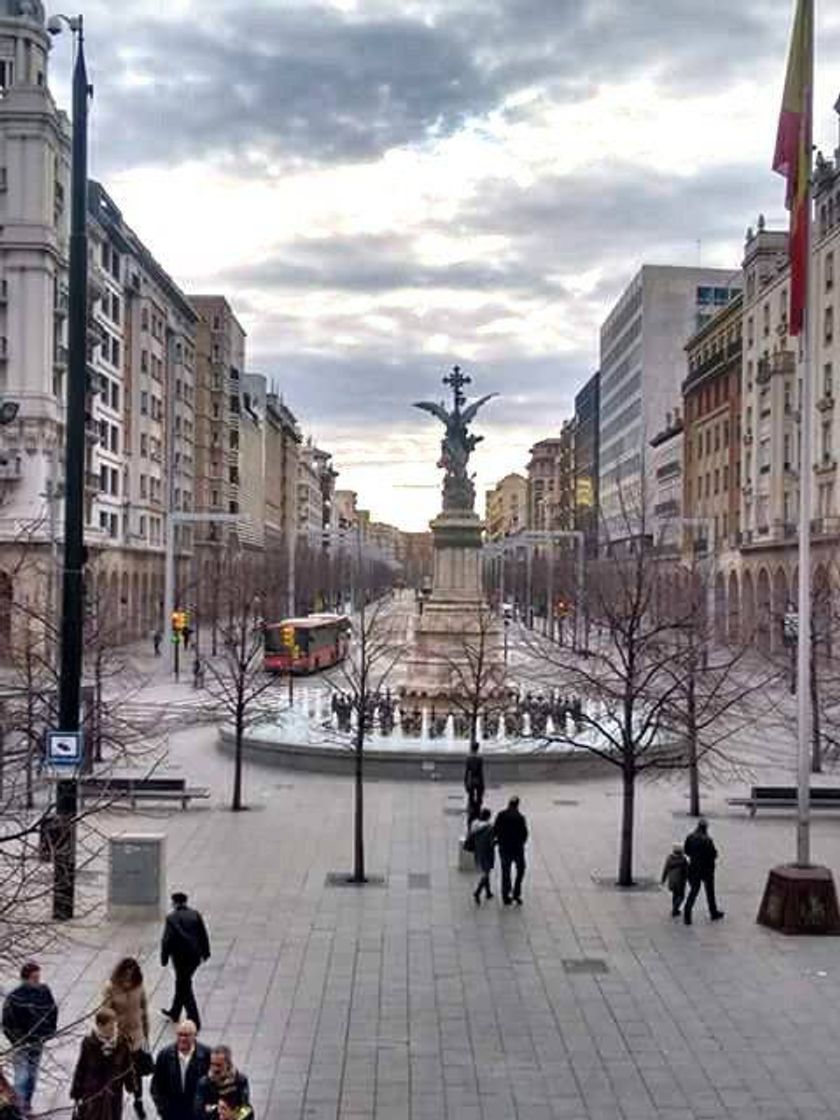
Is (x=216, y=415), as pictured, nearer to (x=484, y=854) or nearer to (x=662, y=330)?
(x=662, y=330)

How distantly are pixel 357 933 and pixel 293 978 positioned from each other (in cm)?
201

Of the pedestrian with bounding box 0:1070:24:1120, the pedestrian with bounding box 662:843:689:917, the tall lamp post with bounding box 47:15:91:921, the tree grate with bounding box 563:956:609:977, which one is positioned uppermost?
the tall lamp post with bounding box 47:15:91:921

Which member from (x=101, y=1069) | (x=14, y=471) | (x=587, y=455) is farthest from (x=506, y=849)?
(x=587, y=455)

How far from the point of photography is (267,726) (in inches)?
1356

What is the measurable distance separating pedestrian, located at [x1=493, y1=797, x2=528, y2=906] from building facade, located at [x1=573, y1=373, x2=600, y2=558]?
119507mm

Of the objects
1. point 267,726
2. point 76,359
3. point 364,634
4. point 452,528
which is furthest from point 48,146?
point 76,359

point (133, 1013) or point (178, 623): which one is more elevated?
point (178, 623)

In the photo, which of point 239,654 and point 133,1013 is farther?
point 239,654

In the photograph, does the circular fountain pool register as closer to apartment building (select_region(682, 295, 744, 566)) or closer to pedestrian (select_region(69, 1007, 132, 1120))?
pedestrian (select_region(69, 1007, 132, 1120))

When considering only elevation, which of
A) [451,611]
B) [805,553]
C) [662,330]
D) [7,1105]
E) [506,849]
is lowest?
[506,849]

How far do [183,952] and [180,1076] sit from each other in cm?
350

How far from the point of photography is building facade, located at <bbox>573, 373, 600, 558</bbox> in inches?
5837

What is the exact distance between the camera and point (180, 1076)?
8.72 meters

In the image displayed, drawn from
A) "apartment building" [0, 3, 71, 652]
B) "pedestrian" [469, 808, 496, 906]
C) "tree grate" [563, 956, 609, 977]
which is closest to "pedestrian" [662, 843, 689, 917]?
"tree grate" [563, 956, 609, 977]
